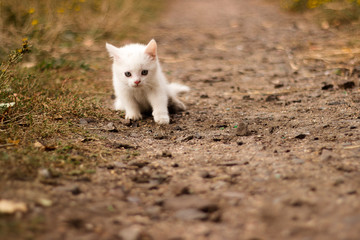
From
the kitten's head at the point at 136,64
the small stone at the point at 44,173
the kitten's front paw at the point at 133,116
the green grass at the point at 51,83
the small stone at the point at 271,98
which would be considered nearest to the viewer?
the small stone at the point at 44,173

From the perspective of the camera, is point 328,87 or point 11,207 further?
point 328,87

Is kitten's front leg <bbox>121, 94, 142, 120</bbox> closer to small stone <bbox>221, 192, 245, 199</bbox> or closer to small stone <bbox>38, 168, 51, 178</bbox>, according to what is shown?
small stone <bbox>38, 168, 51, 178</bbox>

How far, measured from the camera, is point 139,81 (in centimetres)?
361

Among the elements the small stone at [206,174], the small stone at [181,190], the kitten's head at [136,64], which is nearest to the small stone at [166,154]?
the small stone at [206,174]

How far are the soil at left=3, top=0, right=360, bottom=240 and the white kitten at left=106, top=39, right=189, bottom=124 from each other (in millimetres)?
176

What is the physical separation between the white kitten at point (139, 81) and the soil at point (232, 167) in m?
0.18

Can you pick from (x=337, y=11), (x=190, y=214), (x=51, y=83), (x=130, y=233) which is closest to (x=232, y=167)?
(x=190, y=214)

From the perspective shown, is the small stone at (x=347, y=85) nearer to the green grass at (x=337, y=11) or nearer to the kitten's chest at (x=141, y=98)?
the kitten's chest at (x=141, y=98)

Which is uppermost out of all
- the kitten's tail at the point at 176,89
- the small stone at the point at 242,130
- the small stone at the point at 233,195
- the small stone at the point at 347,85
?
the kitten's tail at the point at 176,89

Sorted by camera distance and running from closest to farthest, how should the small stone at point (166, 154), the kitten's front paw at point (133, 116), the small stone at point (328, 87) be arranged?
1. the small stone at point (166, 154)
2. the kitten's front paw at point (133, 116)
3. the small stone at point (328, 87)

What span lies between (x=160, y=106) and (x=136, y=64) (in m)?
0.51

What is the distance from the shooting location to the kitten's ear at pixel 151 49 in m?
3.63

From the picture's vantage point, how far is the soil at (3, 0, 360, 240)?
1720mm

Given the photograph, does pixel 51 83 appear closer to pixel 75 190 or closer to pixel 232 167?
pixel 75 190
